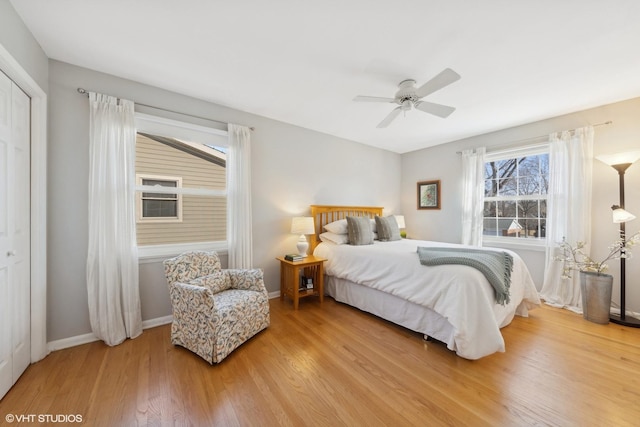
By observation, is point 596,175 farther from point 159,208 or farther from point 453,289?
point 159,208

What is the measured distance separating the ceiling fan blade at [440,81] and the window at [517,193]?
246 centimetres

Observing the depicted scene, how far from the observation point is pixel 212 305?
1.87m

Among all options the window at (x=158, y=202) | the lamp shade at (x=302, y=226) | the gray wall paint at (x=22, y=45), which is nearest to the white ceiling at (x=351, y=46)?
the gray wall paint at (x=22, y=45)

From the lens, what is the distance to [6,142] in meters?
1.56

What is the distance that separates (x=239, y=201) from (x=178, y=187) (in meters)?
0.68

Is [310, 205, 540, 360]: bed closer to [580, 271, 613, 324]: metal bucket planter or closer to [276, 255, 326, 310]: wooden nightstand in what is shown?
[276, 255, 326, 310]: wooden nightstand

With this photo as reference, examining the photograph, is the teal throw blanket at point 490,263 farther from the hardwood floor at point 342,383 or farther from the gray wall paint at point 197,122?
the gray wall paint at point 197,122

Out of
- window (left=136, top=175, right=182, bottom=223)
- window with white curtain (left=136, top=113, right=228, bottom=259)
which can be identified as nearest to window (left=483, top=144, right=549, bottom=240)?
window with white curtain (left=136, top=113, right=228, bottom=259)

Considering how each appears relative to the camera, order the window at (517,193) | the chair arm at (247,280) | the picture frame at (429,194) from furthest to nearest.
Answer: the picture frame at (429,194), the window at (517,193), the chair arm at (247,280)

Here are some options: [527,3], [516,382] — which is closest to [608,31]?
[527,3]

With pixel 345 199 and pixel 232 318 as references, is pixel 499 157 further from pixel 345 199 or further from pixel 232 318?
pixel 232 318

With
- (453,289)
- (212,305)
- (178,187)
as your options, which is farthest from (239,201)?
(453,289)

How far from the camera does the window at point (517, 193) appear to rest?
345 cm

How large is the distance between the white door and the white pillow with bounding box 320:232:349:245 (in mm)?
2896
